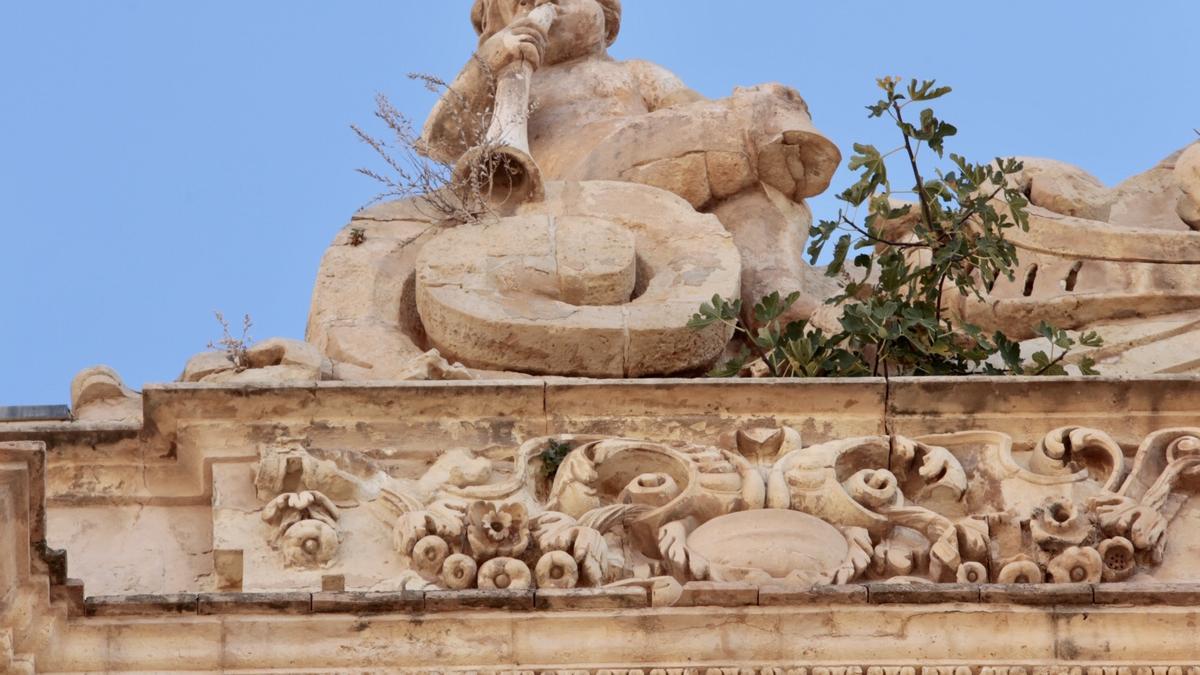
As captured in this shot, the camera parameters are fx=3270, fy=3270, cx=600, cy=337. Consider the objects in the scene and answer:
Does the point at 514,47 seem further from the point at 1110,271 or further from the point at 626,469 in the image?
the point at 626,469

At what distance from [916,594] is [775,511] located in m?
0.67

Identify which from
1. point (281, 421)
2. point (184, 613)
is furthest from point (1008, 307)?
point (184, 613)

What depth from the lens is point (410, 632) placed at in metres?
8.13

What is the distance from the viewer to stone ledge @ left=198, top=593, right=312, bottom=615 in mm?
8148

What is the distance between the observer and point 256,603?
816cm

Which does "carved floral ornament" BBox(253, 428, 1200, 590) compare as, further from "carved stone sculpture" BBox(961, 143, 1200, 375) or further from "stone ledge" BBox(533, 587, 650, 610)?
"carved stone sculpture" BBox(961, 143, 1200, 375)

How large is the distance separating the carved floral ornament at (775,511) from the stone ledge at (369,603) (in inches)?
9.3

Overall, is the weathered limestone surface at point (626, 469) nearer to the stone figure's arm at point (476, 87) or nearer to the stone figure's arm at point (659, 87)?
the stone figure's arm at point (476, 87)

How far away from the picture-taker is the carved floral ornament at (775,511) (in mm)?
8523

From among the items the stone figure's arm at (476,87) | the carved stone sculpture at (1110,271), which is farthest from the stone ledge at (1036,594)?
the stone figure's arm at (476,87)

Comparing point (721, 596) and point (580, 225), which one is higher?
point (580, 225)

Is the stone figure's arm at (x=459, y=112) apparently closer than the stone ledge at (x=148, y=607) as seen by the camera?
No

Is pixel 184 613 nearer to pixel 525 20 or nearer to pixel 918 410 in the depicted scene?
pixel 918 410

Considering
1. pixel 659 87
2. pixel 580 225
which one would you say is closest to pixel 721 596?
pixel 580 225
